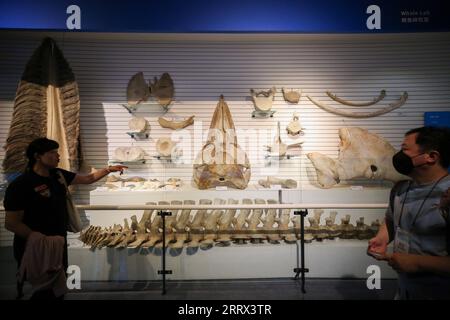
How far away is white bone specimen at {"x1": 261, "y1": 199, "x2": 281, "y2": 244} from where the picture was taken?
3331 mm

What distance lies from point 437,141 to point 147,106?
3.30 meters

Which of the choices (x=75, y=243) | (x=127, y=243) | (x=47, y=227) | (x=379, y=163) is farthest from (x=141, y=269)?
(x=379, y=163)

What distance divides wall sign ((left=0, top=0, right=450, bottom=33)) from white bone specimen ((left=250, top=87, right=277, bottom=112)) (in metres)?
1.49

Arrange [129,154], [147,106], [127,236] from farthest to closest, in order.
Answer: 1. [147,106]
2. [129,154]
3. [127,236]

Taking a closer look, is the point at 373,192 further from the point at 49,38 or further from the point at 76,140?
the point at 49,38

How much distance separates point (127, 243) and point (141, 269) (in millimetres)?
321

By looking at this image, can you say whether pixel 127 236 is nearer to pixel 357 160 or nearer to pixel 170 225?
pixel 170 225

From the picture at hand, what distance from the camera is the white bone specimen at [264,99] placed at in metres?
4.21

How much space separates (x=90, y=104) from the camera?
416 centimetres

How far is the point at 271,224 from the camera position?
3395 millimetres

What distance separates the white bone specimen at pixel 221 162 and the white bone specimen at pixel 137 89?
1004mm

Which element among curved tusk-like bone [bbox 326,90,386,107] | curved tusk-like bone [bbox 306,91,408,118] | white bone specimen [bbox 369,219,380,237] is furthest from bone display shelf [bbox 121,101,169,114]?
white bone specimen [bbox 369,219,380,237]

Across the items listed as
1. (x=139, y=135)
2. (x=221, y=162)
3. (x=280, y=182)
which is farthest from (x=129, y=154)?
(x=280, y=182)

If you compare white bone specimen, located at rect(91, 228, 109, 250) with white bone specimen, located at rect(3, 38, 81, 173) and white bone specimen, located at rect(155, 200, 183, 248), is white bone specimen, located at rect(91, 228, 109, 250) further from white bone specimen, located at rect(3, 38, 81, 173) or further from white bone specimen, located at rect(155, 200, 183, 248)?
white bone specimen, located at rect(3, 38, 81, 173)
